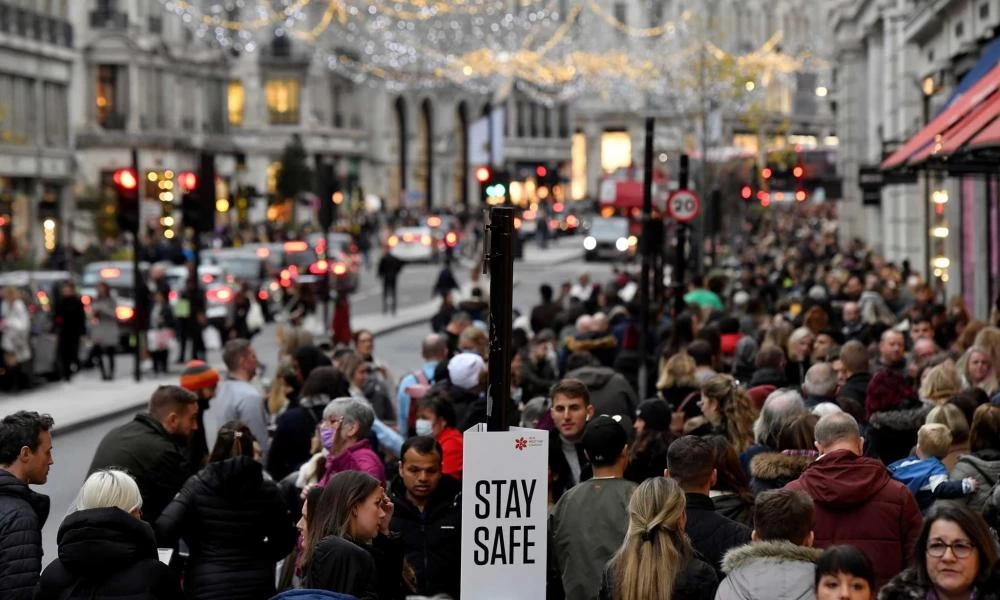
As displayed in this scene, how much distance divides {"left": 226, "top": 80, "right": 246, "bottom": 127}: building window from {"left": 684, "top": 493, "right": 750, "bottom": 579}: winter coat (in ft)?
283

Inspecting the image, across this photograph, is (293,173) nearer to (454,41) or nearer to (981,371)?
(454,41)

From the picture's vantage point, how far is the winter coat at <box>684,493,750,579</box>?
855 cm

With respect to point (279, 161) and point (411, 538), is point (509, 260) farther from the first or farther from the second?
point (279, 161)

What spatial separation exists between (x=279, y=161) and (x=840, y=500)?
272 ft

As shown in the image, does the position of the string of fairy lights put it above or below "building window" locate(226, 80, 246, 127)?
above

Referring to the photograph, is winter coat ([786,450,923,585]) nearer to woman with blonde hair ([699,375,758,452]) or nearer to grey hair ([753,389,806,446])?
grey hair ([753,389,806,446])

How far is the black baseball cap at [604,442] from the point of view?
30.0 feet

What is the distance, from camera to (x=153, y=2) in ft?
248

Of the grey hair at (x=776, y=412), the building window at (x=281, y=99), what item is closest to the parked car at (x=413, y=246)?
the building window at (x=281, y=99)

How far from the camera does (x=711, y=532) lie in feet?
28.3

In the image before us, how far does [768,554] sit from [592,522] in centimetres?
180

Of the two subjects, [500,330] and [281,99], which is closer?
[500,330]

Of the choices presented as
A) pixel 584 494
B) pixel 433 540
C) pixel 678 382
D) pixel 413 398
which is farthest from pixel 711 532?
pixel 413 398

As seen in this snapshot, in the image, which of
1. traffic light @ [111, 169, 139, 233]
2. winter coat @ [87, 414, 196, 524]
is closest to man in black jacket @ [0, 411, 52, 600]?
winter coat @ [87, 414, 196, 524]
